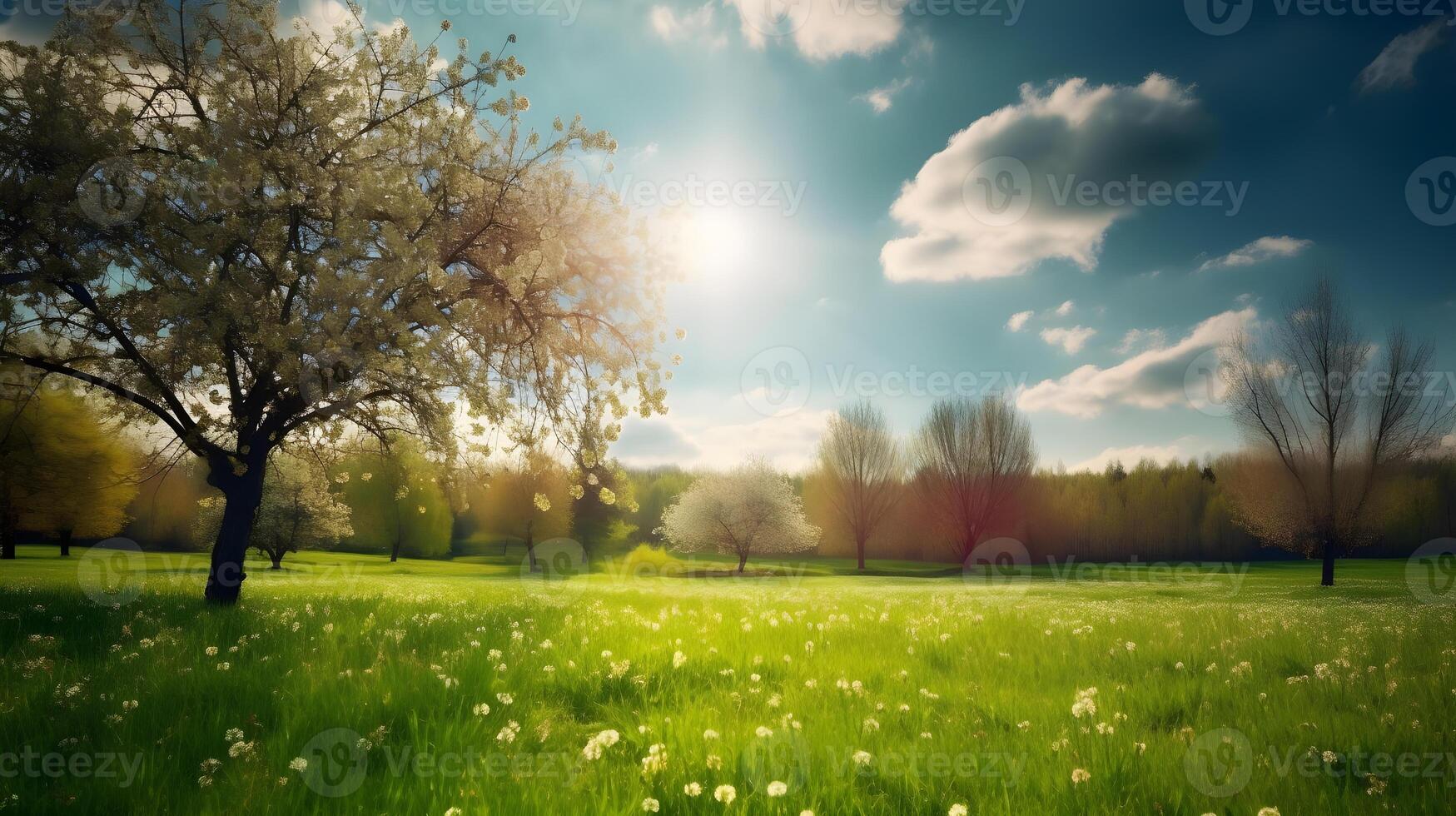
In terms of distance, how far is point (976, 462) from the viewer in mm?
55375

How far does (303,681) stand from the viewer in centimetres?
539

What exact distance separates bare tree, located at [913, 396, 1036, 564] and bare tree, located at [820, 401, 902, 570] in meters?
5.10

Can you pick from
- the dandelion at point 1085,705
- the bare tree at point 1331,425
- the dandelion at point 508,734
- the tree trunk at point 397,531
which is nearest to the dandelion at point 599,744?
the dandelion at point 508,734

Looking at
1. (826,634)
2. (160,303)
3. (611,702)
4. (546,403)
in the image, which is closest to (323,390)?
(160,303)

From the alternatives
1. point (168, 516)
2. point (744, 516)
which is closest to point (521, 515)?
point (744, 516)

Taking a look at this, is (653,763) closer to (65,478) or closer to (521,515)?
(65,478)

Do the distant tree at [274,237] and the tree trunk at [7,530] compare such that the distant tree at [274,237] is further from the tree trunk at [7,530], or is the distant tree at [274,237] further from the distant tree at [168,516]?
the distant tree at [168,516]

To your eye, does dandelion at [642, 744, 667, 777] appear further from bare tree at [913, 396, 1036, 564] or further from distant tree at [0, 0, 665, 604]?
bare tree at [913, 396, 1036, 564]

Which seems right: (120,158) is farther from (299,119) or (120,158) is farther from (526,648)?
(526,648)

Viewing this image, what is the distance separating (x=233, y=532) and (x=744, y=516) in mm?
47322

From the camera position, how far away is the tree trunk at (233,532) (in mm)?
12125

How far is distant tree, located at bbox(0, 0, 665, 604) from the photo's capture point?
923cm

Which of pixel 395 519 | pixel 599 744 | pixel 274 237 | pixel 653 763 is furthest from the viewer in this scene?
pixel 395 519

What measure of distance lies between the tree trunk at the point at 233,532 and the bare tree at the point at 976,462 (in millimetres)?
53710
